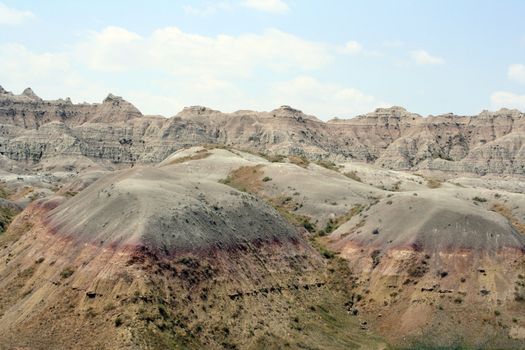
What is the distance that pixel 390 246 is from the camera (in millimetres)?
51281

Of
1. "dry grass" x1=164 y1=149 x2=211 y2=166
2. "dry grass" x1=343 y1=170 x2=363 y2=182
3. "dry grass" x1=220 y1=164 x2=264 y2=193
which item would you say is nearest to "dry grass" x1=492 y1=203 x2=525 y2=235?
"dry grass" x1=343 y1=170 x2=363 y2=182

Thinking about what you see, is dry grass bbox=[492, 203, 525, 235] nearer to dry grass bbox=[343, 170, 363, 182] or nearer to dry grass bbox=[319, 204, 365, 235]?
dry grass bbox=[319, 204, 365, 235]

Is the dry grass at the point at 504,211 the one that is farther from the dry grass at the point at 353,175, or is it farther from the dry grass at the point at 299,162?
the dry grass at the point at 299,162

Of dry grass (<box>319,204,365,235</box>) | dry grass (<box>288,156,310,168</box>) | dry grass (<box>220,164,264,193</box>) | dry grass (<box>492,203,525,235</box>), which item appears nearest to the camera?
dry grass (<box>319,204,365,235</box>)

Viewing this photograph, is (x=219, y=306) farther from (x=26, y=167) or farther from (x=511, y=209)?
(x=26, y=167)

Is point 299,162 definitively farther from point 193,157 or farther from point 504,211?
point 504,211

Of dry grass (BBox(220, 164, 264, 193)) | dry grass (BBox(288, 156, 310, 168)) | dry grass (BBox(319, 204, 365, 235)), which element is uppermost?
dry grass (BBox(288, 156, 310, 168))

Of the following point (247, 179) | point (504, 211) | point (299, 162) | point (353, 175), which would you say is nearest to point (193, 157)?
point (299, 162)

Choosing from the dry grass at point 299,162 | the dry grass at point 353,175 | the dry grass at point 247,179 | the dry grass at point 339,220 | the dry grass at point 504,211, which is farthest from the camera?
the dry grass at point 299,162

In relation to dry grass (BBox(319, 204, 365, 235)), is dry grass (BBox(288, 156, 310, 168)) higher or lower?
higher

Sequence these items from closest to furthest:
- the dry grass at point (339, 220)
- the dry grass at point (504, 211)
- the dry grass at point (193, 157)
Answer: the dry grass at point (339, 220), the dry grass at point (504, 211), the dry grass at point (193, 157)

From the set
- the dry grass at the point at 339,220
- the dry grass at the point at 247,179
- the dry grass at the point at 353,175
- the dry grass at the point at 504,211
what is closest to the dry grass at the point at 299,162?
the dry grass at the point at 353,175

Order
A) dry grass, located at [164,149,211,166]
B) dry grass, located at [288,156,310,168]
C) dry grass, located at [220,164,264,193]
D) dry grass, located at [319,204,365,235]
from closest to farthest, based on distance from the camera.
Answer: dry grass, located at [319,204,365,235] < dry grass, located at [220,164,264,193] < dry grass, located at [288,156,310,168] < dry grass, located at [164,149,211,166]

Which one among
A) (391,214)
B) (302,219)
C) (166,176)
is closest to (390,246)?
(391,214)
